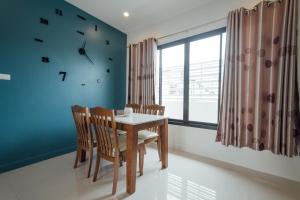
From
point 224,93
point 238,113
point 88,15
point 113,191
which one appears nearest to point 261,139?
point 238,113

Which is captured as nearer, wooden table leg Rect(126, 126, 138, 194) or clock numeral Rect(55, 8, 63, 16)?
wooden table leg Rect(126, 126, 138, 194)

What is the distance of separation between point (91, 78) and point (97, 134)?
1.68 m

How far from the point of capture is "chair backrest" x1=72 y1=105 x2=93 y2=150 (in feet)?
6.73

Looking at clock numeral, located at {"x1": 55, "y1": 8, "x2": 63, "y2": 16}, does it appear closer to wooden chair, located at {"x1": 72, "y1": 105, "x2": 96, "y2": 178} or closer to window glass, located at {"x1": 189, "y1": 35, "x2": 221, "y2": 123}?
wooden chair, located at {"x1": 72, "y1": 105, "x2": 96, "y2": 178}

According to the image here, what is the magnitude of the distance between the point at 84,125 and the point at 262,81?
2.40 metres

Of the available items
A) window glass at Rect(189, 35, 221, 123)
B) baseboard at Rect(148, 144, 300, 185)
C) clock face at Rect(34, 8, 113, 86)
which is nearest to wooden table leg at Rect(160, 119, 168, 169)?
baseboard at Rect(148, 144, 300, 185)

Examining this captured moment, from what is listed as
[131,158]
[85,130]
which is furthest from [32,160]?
[131,158]

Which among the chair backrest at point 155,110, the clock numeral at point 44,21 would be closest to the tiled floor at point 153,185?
the chair backrest at point 155,110

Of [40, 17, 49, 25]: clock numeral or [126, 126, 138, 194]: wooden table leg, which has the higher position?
[40, 17, 49, 25]: clock numeral

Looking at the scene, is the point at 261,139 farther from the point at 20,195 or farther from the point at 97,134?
the point at 20,195

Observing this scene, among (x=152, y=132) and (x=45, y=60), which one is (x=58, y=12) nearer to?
(x=45, y=60)

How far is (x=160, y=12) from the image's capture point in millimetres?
2967

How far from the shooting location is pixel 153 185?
6.33 feet

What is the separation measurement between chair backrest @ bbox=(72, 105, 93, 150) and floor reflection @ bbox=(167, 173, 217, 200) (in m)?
1.16
